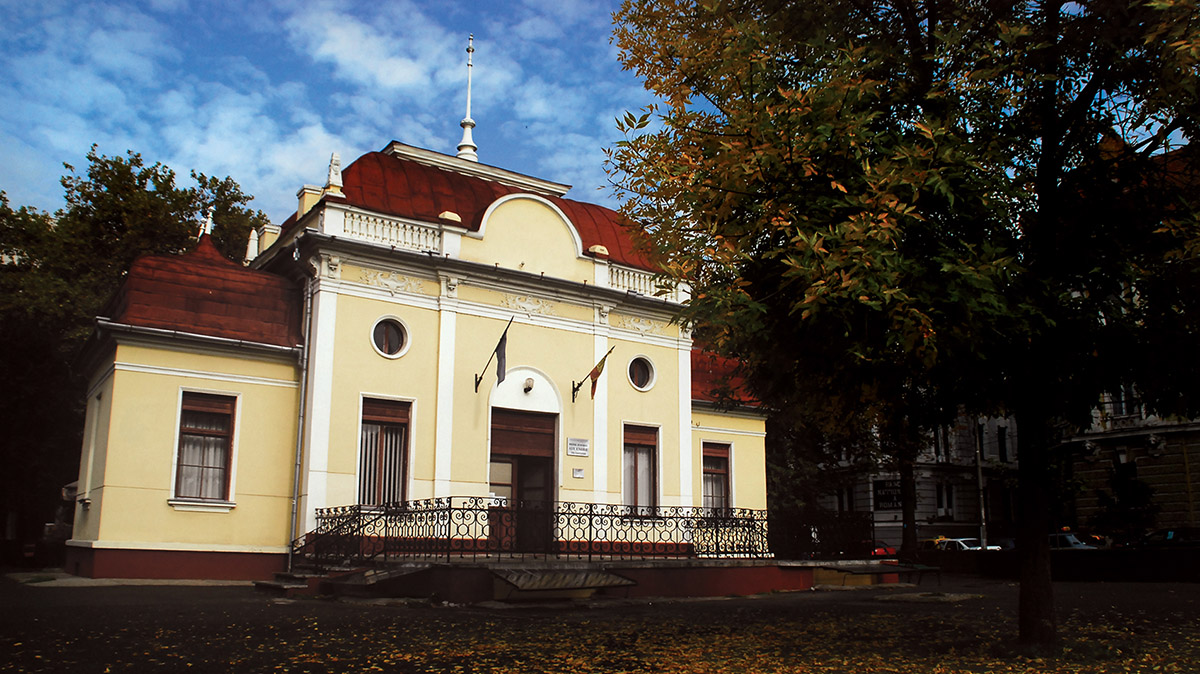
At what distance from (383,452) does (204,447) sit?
341cm

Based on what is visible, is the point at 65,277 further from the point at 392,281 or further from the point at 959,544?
the point at 959,544

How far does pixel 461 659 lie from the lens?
802 cm

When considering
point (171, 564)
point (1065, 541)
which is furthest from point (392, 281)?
point (1065, 541)

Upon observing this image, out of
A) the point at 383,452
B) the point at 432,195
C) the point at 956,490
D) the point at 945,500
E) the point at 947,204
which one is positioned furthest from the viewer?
the point at 956,490

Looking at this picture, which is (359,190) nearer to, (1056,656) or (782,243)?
(782,243)

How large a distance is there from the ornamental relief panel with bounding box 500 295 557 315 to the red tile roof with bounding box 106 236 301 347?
450 centimetres

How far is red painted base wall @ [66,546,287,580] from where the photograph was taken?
1633cm

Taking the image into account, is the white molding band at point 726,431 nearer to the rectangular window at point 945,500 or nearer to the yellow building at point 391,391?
the yellow building at point 391,391

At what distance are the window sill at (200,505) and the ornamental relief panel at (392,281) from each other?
16.8ft

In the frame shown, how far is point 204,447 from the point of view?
1775 centimetres

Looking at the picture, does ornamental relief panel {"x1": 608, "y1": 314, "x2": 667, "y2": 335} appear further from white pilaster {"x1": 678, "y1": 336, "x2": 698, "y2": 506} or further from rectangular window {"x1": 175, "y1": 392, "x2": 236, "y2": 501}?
rectangular window {"x1": 175, "y1": 392, "x2": 236, "y2": 501}

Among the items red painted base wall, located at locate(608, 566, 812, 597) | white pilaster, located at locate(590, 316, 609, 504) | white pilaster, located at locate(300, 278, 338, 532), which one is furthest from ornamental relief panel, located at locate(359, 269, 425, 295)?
red painted base wall, located at locate(608, 566, 812, 597)

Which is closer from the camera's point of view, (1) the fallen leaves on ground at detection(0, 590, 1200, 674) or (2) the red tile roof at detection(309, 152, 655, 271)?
(1) the fallen leaves on ground at detection(0, 590, 1200, 674)

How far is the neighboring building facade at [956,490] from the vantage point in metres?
52.3
